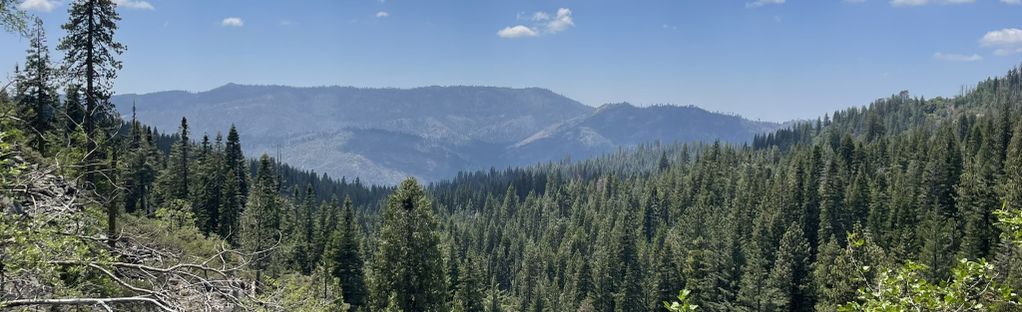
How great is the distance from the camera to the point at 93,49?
66.4 feet

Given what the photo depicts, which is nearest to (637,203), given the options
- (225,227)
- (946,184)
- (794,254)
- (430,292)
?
Result: (946,184)

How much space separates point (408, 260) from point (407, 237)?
3.26 ft

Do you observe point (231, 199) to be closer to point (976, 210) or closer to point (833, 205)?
point (833, 205)

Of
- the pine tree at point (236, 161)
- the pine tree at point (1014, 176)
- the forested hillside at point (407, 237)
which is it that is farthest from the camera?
the pine tree at point (236, 161)

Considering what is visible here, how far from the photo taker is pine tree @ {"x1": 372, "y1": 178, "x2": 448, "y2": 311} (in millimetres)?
25422

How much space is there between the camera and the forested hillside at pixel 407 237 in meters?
8.20

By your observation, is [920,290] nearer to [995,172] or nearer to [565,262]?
[995,172]

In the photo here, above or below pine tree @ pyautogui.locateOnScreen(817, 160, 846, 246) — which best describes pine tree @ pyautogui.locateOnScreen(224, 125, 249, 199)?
above

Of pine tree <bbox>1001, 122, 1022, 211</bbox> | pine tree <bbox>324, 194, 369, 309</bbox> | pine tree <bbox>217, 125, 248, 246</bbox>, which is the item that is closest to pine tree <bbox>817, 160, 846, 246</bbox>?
pine tree <bbox>1001, 122, 1022, 211</bbox>

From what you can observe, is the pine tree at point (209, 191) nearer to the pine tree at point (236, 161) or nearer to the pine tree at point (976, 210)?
the pine tree at point (236, 161)

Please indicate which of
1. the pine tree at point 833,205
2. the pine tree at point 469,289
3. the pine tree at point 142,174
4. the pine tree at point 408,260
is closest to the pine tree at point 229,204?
the pine tree at point 142,174

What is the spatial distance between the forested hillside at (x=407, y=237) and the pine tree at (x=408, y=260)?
2.7 inches

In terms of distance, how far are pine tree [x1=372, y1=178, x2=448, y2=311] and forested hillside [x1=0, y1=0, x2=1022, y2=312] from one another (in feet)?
0.23

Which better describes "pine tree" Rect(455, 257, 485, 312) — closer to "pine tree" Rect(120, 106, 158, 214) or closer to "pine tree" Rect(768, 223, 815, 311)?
"pine tree" Rect(768, 223, 815, 311)
